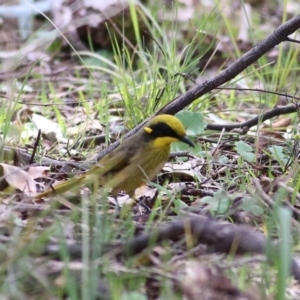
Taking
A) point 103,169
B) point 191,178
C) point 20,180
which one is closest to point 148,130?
point 103,169

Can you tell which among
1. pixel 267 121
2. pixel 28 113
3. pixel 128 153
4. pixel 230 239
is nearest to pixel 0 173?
pixel 128 153

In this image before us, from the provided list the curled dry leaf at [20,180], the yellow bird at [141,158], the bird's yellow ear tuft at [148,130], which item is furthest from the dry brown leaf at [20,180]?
the bird's yellow ear tuft at [148,130]

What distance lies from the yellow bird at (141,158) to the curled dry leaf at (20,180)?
292 millimetres

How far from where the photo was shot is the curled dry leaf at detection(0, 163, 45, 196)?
3.21 meters

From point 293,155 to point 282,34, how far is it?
0.59 m

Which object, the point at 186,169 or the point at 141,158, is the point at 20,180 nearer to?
the point at 141,158

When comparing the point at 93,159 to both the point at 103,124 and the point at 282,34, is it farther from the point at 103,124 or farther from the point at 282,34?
the point at 282,34

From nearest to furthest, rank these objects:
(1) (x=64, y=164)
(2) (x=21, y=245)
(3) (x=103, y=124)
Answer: (2) (x=21, y=245) < (1) (x=64, y=164) < (3) (x=103, y=124)

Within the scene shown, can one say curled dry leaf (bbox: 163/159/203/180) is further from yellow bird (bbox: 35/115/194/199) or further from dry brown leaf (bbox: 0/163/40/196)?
dry brown leaf (bbox: 0/163/40/196)

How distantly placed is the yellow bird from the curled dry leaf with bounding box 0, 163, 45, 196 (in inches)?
11.5

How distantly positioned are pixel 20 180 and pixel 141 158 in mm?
545

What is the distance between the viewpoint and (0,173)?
329 centimetres

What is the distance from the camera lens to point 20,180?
3250 mm

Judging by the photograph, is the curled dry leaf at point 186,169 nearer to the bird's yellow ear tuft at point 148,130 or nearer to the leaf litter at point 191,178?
the leaf litter at point 191,178
